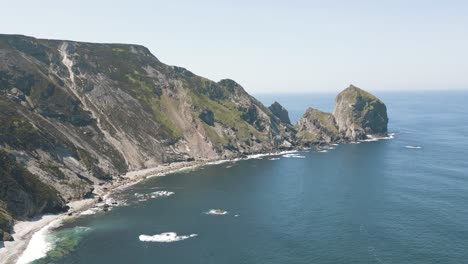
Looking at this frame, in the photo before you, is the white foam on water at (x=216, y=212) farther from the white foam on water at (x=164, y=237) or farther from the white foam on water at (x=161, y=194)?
the white foam on water at (x=161, y=194)

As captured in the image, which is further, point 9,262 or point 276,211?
point 276,211

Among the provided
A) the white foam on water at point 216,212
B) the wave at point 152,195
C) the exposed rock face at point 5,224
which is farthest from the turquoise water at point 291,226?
the exposed rock face at point 5,224

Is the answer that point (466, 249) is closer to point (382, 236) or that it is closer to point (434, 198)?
point (382, 236)

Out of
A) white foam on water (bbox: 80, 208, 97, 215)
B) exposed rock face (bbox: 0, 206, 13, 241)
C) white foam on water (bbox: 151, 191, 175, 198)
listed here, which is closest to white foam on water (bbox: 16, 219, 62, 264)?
exposed rock face (bbox: 0, 206, 13, 241)

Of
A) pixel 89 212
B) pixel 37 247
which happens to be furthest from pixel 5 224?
pixel 89 212

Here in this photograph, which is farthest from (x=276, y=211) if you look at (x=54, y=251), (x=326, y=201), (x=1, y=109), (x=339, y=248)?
(x=1, y=109)

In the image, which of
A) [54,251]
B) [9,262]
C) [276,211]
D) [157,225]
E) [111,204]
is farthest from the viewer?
[111,204]

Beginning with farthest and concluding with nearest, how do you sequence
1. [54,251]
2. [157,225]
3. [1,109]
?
[1,109] < [157,225] < [54,251]

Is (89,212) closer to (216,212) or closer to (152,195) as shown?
(152,195)
